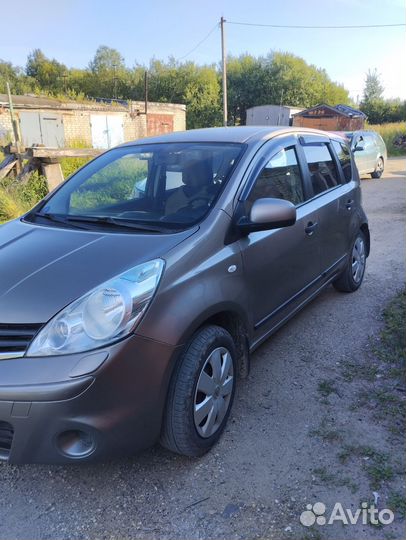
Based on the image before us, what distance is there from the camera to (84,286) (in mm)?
2064

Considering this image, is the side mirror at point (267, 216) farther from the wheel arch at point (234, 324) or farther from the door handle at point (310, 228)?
the door handle at point (310, 228)

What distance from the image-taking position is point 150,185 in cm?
322

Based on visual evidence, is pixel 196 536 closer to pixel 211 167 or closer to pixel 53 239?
pixel 53 239

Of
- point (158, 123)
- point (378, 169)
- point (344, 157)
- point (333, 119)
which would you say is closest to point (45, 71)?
point (158, 123)

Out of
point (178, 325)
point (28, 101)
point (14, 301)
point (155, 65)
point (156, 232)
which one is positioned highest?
point (155, 65)

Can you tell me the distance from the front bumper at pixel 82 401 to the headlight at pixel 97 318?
5 cm

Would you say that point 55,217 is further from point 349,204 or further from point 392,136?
point 392,136

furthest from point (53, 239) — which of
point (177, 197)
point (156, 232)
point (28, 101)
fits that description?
point (28, 101)

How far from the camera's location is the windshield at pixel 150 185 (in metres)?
2.76

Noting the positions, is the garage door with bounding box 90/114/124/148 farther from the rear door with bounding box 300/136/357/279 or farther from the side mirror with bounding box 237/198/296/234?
the side mirror with bounding box 237/198/296/234

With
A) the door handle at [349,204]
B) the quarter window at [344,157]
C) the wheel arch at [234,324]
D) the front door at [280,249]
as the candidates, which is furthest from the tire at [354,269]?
the wheel arch at [234,324]

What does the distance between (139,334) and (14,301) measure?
58cm

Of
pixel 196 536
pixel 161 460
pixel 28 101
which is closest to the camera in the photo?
pixel 196 536

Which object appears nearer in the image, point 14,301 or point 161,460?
point 14,301
